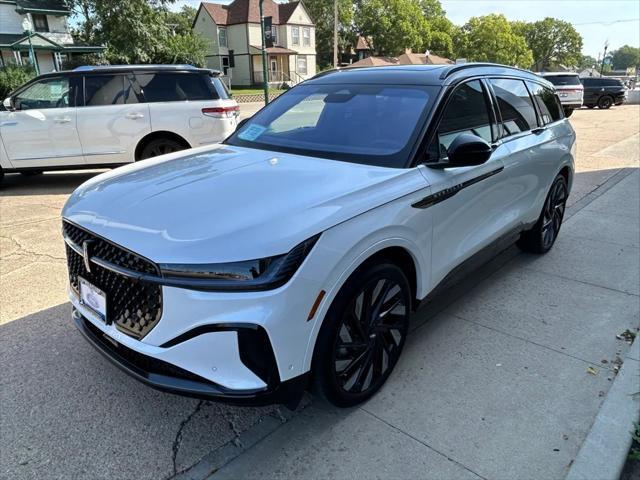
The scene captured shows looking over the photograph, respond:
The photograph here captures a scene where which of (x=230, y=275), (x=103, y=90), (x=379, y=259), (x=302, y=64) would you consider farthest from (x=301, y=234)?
(x=302, y=64)

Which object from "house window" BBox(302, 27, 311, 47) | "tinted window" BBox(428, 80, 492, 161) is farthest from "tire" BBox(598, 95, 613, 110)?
"house window" BBox(302, 27, 311, 47)

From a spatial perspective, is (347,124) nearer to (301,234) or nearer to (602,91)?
(301,234)

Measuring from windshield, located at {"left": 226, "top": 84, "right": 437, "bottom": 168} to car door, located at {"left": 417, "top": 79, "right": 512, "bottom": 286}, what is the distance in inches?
7.9

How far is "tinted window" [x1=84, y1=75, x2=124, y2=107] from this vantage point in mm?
7793

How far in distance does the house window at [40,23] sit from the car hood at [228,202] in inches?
1686

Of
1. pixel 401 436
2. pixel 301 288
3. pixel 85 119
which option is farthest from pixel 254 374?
pixel 85 119

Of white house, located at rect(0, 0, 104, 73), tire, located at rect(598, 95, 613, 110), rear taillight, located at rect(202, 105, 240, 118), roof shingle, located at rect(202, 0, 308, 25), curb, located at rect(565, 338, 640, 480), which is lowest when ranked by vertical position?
tire, located at rect(598, 95, 613, 110)

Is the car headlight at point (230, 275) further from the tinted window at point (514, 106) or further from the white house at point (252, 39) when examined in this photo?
the white house at point (252, 39)

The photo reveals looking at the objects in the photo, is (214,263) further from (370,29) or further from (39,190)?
(370,29)

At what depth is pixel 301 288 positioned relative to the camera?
6.97 ft

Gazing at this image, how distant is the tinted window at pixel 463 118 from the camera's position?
3.12 m

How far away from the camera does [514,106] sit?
13.9 ft

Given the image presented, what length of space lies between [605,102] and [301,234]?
3201 cm

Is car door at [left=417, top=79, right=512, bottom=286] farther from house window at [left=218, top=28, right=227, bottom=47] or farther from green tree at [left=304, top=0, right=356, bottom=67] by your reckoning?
green tree at [left=304, top=0, right=356, bottom=67]
